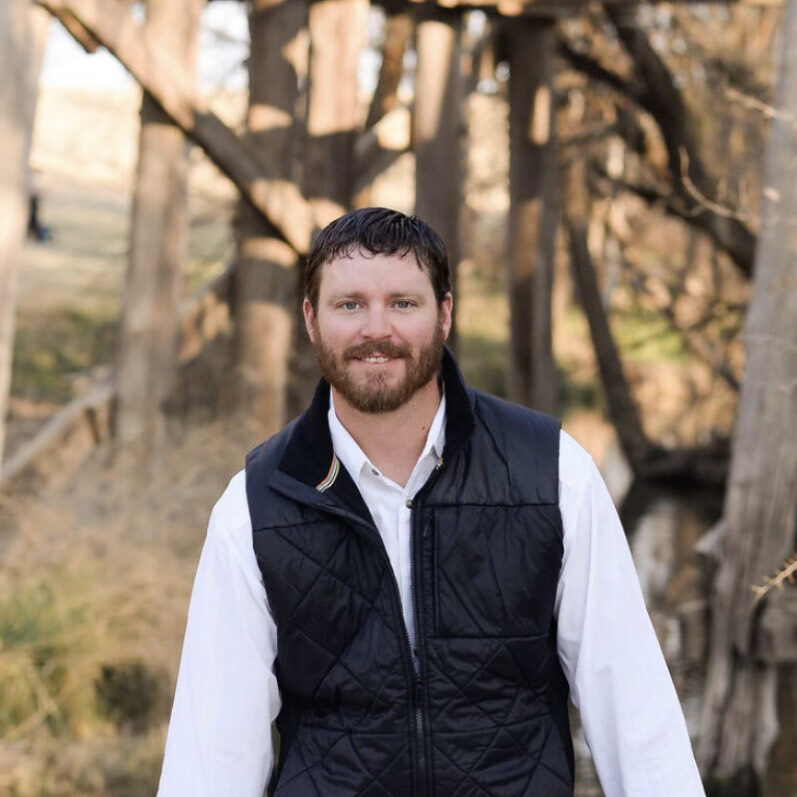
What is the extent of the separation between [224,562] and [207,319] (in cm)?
545

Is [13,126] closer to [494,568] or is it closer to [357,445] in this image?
[357,445]

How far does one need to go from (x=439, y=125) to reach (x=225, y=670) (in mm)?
5161

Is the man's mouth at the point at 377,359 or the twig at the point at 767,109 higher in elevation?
the twig at the point at 767,109

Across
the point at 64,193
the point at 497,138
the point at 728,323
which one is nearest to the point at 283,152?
the point at 728,323

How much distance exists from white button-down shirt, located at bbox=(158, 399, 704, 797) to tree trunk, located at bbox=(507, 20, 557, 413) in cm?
603

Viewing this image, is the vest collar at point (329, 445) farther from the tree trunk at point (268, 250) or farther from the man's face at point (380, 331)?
the tree trunk at point (268, 250)

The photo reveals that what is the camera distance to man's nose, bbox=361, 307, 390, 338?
7.59 feet

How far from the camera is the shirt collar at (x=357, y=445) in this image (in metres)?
2.37

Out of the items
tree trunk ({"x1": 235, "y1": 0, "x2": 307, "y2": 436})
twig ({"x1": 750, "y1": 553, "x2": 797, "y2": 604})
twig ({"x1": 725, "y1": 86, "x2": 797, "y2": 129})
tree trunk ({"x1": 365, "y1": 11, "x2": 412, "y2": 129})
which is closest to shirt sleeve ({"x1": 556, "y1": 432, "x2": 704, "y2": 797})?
twig ({"x1": 750, "y1": 553, "x2": 797, "y2": 604})

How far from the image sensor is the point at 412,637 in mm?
2295

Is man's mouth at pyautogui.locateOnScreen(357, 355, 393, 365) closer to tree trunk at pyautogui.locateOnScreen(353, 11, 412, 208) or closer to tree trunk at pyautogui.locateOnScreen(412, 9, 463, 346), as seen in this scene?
tree trunk at pyautogui.locateOnScreen(412, 9, 463, 346)

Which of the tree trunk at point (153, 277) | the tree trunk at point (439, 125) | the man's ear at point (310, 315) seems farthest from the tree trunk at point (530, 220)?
the man's ear at point (310, 315)

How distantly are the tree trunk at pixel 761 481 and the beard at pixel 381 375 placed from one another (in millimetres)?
2888

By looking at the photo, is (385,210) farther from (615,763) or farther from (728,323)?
(728,323)
